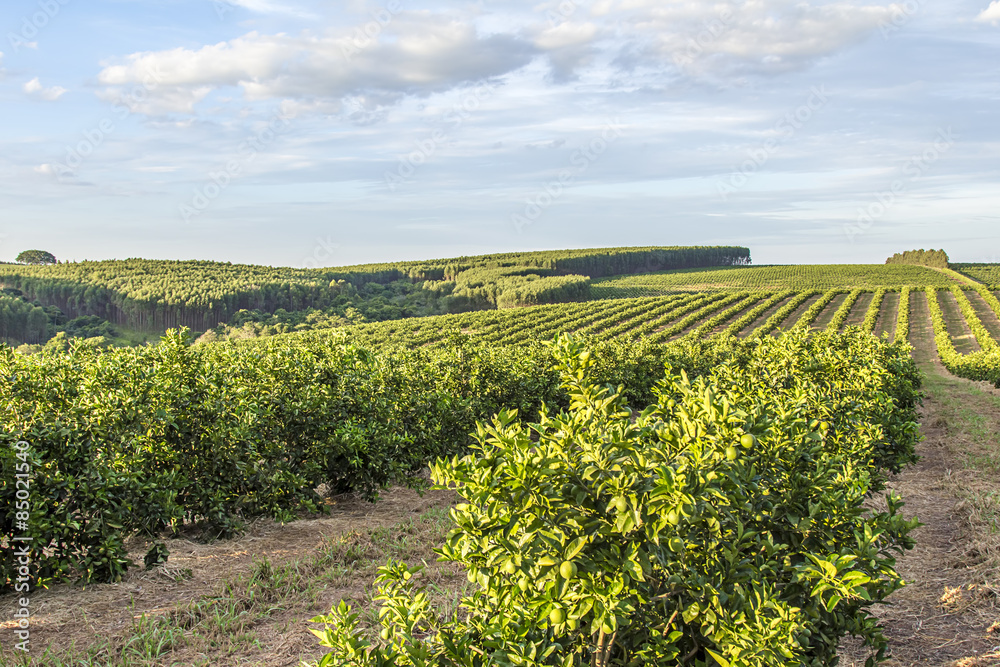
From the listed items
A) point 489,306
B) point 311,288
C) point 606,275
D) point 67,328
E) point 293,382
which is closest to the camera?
point 293,382

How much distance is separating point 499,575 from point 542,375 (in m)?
12.3

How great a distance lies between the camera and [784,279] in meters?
110

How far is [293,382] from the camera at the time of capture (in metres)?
8.66

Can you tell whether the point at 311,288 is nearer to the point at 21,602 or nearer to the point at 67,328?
the point at 67,328

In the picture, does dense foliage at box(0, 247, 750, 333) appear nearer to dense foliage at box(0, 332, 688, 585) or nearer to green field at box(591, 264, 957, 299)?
green field at box(591, 264, 957, 299)

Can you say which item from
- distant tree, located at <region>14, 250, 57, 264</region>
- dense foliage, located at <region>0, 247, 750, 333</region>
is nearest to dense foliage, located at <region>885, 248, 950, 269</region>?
dense foliage, located at <region>0, 247, 750, 333</region>

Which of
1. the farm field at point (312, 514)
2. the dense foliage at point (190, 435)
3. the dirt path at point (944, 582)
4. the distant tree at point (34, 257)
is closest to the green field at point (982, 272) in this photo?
the dirt path at point (944, 582)

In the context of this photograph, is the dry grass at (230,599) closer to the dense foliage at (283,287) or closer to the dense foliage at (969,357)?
the dense foliage at (969,357)

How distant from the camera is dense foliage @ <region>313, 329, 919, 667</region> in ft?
8.14

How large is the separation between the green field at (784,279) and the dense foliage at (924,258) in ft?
28.6

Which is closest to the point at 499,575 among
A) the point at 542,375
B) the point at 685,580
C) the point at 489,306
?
the point at 685,580

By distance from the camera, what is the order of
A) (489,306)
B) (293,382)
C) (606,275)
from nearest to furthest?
(293,382) < (489,306) < (606,275)

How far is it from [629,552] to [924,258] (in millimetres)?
149754

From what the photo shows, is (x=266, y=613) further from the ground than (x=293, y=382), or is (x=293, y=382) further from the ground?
(x=293, y=382)
